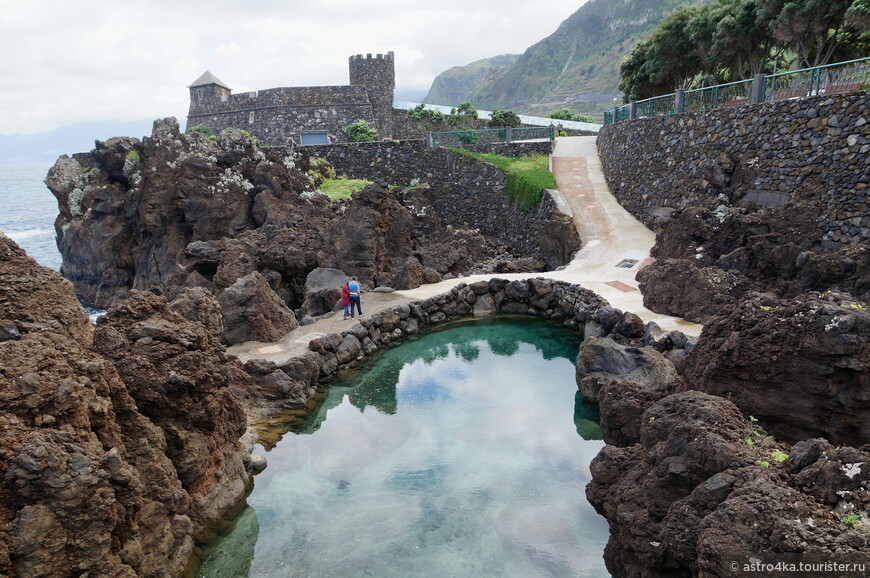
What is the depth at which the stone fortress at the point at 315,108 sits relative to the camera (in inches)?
1934

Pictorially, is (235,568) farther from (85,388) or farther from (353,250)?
(353,250)

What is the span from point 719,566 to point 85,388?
8336 millimetres

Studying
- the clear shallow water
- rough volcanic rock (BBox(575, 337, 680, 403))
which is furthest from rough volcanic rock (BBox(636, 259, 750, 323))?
the clear shallow water

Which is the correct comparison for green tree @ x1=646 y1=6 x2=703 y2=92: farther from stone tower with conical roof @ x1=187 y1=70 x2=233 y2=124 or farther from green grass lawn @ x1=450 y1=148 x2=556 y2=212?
stone tower with conical roof @ x1=187 y1=70 x2=233 y2=124

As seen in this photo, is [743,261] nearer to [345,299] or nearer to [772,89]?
[772,89]

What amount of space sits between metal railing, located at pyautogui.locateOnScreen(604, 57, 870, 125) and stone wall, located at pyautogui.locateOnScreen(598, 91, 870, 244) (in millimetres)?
402

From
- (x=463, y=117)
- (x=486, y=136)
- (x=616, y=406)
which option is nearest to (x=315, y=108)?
(x=463, y=117)

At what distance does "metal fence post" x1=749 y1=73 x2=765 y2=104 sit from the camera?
69.1ft

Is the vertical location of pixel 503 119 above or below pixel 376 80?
below

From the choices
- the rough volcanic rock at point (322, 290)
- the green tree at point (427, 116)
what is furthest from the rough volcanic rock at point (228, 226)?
the green tree at point (427, 116)

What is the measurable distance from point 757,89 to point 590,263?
9.11 metres

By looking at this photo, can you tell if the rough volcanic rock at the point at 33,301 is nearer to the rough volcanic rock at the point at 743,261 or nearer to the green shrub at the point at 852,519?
the green shrub at the point at 852,519

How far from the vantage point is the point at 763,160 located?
67.7 ft

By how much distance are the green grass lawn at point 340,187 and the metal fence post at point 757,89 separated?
20907 millimetres
